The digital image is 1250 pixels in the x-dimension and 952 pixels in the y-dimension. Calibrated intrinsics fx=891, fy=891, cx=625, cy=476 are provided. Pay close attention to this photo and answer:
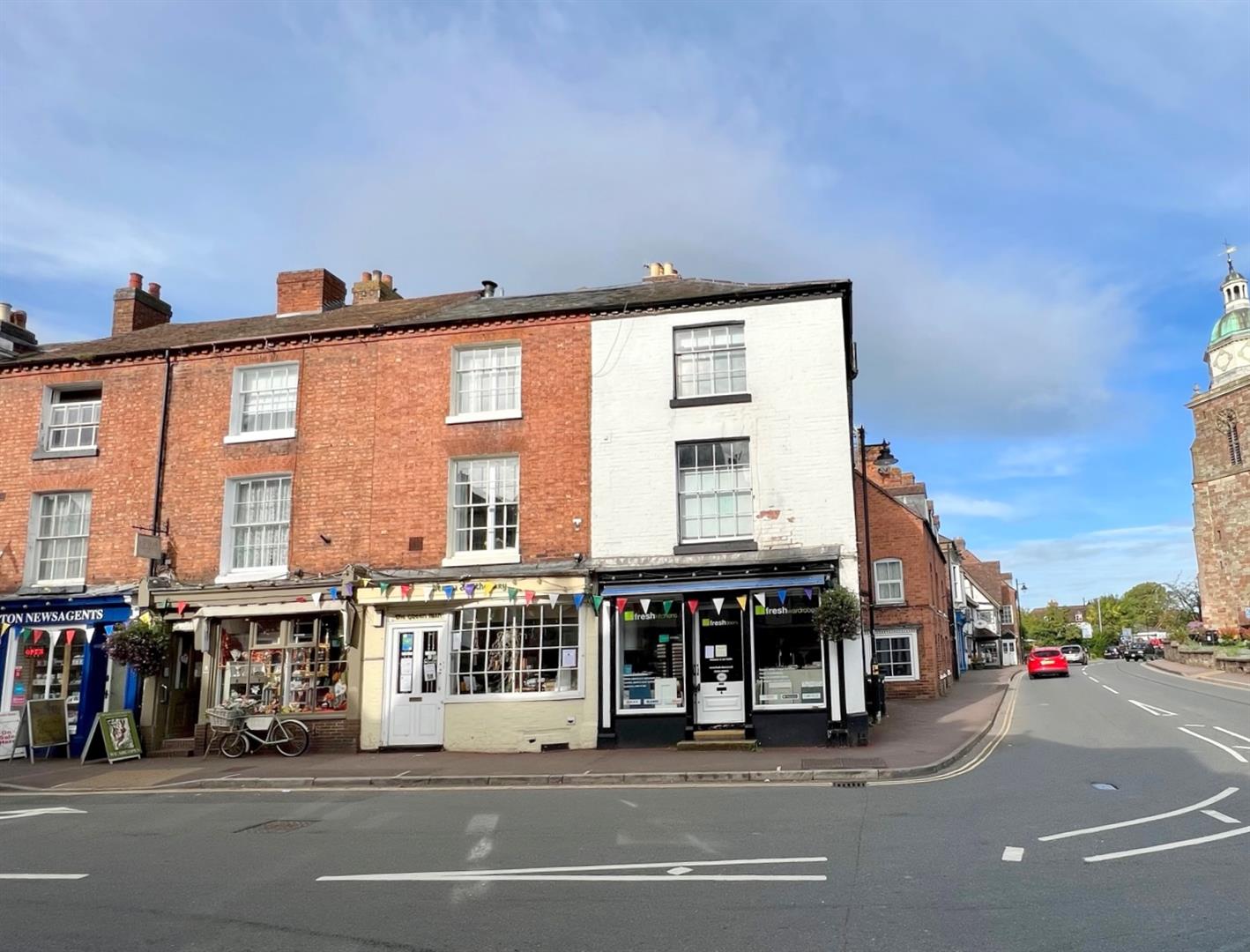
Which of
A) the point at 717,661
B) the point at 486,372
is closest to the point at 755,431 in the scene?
the point at 717,661

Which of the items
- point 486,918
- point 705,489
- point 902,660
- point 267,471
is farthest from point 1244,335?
point 486,918

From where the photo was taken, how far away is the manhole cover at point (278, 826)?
9820mm

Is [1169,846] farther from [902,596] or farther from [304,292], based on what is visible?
[902,596]

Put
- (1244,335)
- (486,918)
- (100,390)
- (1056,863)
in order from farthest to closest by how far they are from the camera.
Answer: (1244,335) < (100,390) < (1056,863) < (486,918)

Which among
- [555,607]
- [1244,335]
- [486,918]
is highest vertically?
[1244,335]

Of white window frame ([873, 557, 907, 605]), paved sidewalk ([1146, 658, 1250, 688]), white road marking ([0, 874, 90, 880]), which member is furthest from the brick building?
white road marking ([0, 874, 90, 880])

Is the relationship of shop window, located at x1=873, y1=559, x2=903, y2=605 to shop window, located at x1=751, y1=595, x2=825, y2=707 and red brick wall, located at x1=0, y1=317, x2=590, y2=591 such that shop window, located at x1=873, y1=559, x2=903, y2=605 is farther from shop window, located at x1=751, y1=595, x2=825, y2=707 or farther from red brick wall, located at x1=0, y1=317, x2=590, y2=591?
red brick wall, located at x1=0, y1=317, x2=590, y2=591

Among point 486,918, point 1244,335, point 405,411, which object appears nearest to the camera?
point 486,918

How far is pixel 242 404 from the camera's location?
19.4 metres

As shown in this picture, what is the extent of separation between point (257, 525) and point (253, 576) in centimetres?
110

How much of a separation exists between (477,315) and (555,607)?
20.5 ft

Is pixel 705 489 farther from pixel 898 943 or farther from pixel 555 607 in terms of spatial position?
pixel 898 943

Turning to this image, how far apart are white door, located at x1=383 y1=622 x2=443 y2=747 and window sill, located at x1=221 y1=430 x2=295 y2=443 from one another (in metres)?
4.80

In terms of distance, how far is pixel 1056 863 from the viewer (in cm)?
729
